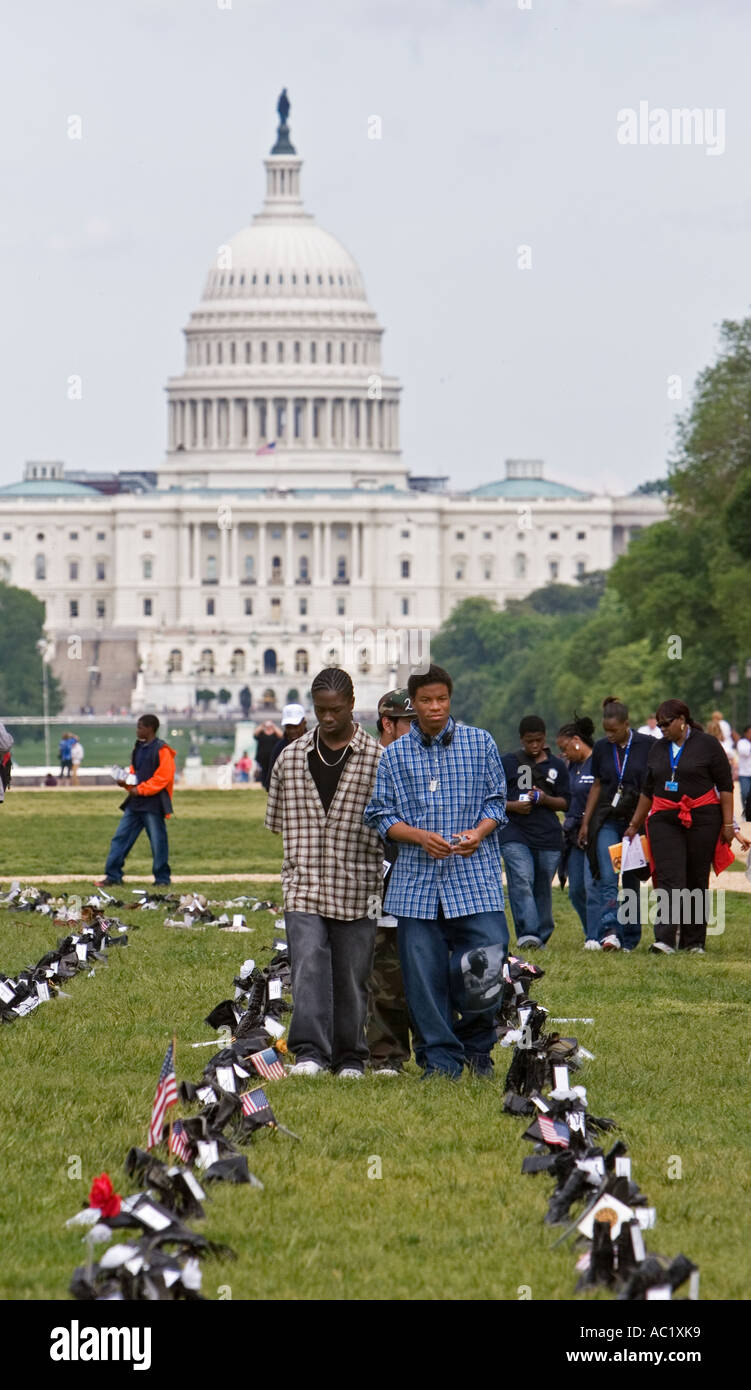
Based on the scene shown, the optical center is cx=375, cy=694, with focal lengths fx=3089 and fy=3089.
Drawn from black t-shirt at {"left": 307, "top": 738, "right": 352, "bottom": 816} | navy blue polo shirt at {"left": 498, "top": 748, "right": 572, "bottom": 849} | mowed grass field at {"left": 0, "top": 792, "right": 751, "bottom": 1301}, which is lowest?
mowed grass field at {"left": 0, "top": 792, "right": 751, "bottom": 1301}

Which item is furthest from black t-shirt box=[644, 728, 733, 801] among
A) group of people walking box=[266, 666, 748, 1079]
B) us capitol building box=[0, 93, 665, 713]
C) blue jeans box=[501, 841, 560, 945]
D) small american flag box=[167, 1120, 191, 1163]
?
us capitol building box=[0, 93, 665, 713]

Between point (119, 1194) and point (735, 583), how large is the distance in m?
55.5

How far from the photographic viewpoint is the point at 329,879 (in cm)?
1257

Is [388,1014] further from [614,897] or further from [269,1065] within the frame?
[614,897]

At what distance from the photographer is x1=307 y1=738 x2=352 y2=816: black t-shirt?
1259cm

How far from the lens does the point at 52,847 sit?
32938 millimetres

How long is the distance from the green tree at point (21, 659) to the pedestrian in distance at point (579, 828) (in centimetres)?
10711

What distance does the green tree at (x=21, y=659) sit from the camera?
130 m

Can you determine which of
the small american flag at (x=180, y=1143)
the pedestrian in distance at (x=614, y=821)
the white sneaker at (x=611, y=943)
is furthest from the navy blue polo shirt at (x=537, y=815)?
the small american flag at (x=180, y=1143)

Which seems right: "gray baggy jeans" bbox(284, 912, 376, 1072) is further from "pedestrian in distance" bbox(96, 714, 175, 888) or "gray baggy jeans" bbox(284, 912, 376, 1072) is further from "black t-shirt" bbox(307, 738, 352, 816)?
"pedestrian in distance" bbox(96, 714, 175, 888)

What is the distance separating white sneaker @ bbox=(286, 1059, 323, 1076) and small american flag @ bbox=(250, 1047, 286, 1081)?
0.05 m

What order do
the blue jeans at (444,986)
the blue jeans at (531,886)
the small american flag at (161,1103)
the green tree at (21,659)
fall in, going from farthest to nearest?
the green tree at (21,659), the blue jeans at (531,886), the blue jeans at (444,986), the small american flag at (161,1103)

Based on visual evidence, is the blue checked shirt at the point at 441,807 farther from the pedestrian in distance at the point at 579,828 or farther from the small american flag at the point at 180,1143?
the pedestrian in distance at the point at 579,828
